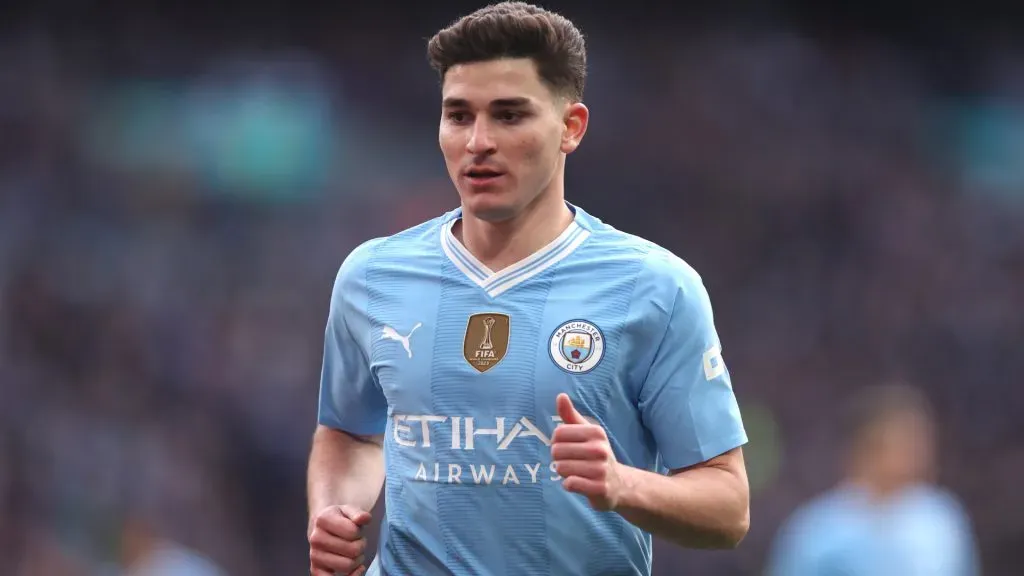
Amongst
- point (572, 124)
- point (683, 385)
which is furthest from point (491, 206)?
point (683, 385)

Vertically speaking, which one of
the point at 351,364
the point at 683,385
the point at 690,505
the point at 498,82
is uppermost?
the point at 498,82

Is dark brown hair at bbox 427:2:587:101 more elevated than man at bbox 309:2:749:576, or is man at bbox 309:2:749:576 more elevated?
dark brown hair at bbox 427:2:587:101

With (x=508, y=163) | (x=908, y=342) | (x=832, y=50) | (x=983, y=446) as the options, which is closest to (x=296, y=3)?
(x=832, y=50)

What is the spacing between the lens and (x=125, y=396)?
9.91 meters

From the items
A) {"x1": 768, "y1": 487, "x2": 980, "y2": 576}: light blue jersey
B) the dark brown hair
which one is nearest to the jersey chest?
the dark brown hair

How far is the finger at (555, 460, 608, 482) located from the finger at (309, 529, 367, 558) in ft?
1.97

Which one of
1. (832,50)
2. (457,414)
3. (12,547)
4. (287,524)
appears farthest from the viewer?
(832,50)

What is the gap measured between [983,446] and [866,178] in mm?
2649

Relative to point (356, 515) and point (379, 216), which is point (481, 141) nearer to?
point (356, 515)

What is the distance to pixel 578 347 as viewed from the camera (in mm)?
2898

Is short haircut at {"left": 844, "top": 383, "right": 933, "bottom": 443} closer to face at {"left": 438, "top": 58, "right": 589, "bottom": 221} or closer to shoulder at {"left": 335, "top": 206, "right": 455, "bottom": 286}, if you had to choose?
shoulder at {"left": 335, "top": 206, "right": 455, "bottom": 286}

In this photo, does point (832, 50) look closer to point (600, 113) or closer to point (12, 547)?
point (600, 113)

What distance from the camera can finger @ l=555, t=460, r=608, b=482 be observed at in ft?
8.18

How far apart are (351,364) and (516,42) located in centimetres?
87
